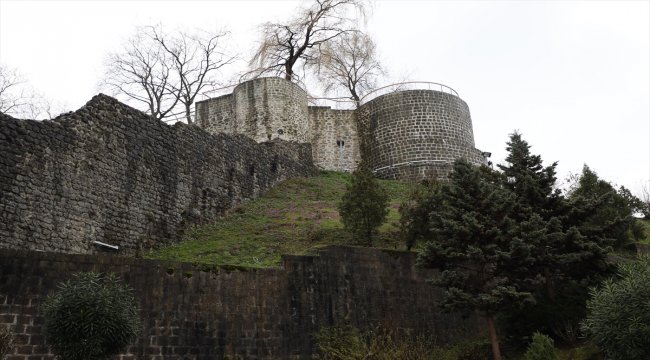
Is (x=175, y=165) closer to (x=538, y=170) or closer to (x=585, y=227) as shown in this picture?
(x=538, y=170)

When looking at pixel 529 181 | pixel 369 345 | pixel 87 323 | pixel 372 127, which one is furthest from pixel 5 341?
pixel 372 127

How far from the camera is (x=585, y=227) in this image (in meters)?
16.1

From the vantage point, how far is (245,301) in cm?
1368

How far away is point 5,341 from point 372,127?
26.2 metres

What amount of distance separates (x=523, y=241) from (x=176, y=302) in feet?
26.3

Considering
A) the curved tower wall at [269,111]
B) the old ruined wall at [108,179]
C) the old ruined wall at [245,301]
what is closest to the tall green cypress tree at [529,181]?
the old ruined wall at [245,301]

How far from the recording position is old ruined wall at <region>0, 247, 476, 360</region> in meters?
11.4

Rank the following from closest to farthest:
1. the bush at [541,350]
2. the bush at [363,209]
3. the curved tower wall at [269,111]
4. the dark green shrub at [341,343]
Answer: the bush at [541,350], the dark green shrub at [341,343], the bush at [363,209], the curved tower wall at [269,111]

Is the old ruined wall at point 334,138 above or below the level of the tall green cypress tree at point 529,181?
above

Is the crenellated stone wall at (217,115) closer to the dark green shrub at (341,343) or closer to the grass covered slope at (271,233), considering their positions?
the grass covered slope at (271,233)

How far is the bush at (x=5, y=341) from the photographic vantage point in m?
10.6

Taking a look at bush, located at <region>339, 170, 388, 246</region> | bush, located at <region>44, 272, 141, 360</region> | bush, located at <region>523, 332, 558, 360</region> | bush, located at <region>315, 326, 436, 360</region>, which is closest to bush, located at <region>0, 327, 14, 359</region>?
bush, located at <region>44, 272, 141, 360</region>

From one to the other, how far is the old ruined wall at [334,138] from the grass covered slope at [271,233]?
25.9ft

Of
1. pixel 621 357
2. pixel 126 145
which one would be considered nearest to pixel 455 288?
pixel 621 357
